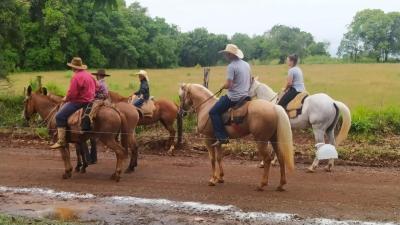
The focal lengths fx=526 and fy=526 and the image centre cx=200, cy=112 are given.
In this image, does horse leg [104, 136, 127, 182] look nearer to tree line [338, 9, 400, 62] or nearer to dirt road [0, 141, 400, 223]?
dirt road [0, 141, 400, 223]

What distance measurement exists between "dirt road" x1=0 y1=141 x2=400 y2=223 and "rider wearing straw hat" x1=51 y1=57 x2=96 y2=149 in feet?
3.57

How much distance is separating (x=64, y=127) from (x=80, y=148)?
3.75ft

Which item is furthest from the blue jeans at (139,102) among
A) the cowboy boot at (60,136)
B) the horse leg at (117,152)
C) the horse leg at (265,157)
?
the horse leg at (265,157)

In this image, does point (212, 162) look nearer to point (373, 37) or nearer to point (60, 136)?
point (60, 136)

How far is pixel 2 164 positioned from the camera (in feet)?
40.3

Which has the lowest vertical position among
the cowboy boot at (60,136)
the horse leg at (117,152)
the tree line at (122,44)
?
the horse leg at (117,152)

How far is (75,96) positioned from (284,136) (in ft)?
13.4

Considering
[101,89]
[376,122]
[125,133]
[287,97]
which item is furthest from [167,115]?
[376,122]

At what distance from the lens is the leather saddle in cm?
963

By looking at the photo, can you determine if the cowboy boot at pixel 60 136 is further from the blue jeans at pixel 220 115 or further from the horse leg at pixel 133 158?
the blue jeans at pixel 220 115

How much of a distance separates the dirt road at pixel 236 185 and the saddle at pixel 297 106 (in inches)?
49.6

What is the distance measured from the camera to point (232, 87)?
381 inches

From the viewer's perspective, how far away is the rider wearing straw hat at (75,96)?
10.2 metres

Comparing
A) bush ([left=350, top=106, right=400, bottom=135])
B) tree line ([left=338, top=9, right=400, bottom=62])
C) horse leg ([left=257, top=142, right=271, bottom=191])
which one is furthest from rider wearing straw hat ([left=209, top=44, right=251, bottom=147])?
tree line ([left=338, top=9, right=400, bottom=62])
